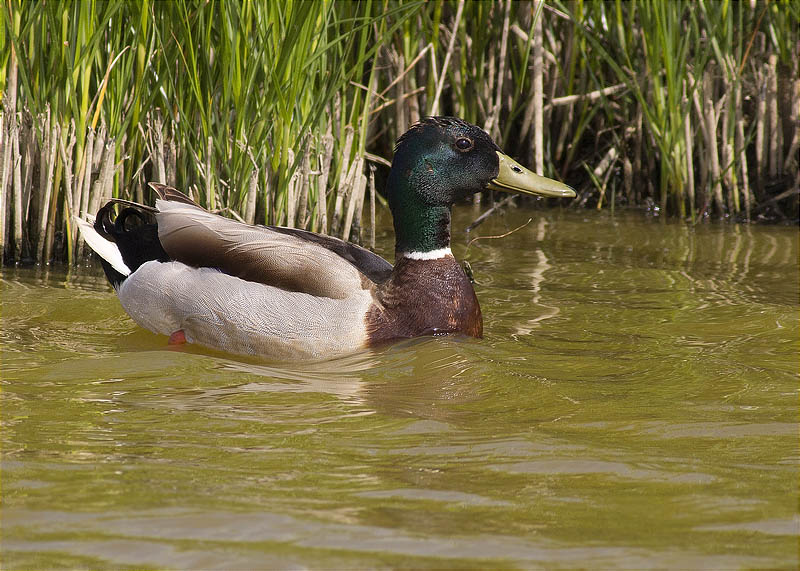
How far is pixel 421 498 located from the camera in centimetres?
303

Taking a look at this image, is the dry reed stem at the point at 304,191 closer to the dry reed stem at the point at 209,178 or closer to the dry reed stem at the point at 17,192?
the dry reed stem at the point at 209,178

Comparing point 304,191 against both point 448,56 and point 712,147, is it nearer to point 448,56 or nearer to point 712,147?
point 448,56

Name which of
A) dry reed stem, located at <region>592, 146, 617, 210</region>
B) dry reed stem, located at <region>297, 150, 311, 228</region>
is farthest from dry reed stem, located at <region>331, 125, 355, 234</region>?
dry reed stem, located at <region>592, 146, 617, 210</region>

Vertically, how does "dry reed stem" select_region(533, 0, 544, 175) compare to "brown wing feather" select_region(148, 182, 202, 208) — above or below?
above

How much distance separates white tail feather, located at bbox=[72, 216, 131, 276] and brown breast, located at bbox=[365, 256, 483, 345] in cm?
129

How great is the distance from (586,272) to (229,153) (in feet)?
6.88

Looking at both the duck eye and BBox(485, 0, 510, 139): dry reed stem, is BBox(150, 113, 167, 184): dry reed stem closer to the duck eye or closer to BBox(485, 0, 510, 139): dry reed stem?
the duck eye

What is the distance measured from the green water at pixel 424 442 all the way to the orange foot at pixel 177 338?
0.14 meters

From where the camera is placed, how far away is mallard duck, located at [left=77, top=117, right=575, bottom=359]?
487cm

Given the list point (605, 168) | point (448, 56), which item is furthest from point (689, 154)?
point (448, 56)

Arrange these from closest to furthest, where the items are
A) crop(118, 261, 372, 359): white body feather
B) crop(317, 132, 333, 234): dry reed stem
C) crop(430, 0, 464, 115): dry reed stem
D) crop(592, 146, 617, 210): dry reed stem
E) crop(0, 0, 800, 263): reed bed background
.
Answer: crop(118, 261, 372, 359): white body feather
crop(0, 0, 800, 263): reed bed background
crop(317, 132, 333, 234): dry reed stem
crop(430, 0, 464, 115): dry reed stem
crop(592, 146, 617, 210): dry reed stem

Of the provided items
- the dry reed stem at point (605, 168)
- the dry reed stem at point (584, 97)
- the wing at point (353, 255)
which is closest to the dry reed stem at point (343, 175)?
the wing at point (353, 255)

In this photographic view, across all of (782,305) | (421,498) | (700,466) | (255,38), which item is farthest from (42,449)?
(782,305)

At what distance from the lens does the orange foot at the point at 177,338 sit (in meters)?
5.15
